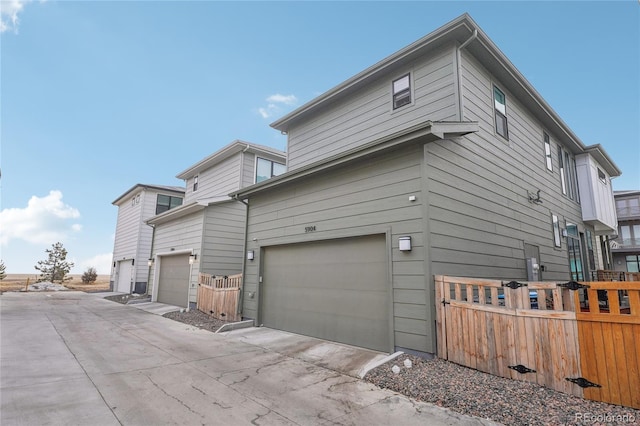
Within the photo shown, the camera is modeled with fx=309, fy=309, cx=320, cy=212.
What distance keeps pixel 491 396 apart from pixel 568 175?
1157 cm

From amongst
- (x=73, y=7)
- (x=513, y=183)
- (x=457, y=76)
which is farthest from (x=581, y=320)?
(x=73, y=7)

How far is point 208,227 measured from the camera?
12.1 m

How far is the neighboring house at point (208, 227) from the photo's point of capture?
39.7 feet

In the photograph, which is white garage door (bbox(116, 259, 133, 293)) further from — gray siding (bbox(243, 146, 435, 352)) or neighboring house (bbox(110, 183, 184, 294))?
gray siding (bbox(243, 146, 435, 352))

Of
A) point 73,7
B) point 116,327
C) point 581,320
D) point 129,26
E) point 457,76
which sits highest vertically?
point 129,26

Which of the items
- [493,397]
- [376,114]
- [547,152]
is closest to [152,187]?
[376,114]

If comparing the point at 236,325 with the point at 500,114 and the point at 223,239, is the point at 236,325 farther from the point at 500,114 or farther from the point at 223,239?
the point at 500,114

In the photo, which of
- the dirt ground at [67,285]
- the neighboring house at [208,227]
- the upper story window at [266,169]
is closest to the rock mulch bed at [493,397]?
the neighboring house at [208,227]

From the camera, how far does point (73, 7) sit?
1038cm

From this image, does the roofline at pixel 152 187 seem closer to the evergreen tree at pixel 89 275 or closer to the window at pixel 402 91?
Result: the evergreen tree at pixel 89 275

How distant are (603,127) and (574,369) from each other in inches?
736

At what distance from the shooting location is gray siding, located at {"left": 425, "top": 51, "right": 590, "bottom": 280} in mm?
A: 5602

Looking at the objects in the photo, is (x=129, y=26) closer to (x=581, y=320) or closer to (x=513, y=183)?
(x=513, y=183)

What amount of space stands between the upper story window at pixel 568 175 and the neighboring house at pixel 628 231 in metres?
16.9
